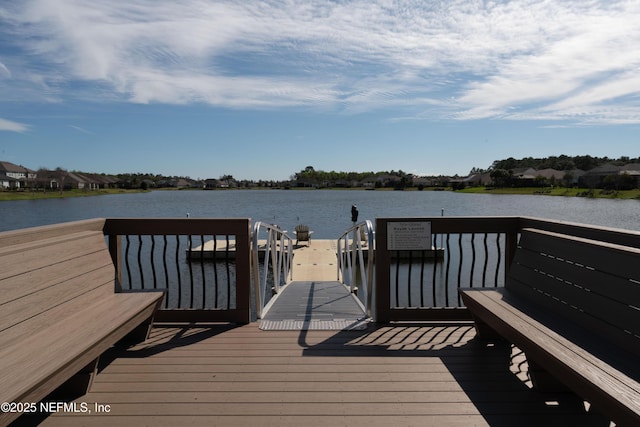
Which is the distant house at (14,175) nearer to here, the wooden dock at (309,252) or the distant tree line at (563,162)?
the wooden dock at (309,252)

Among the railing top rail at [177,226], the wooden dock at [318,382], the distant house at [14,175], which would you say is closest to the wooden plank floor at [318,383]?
the wooden dock at [318,382]

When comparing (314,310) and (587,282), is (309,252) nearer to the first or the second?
(314,310)

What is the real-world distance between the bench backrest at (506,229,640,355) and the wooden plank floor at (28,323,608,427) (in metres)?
0.55

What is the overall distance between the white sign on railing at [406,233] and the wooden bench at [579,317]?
0.85m

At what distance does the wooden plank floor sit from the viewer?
7.88 ft

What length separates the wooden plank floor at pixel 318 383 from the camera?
2400 millimetres

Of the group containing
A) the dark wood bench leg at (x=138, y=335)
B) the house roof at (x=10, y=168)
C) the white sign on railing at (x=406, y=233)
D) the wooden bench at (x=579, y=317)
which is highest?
the house roof at (x=10, y=168)

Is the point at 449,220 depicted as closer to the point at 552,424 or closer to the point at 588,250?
the point at 588,250

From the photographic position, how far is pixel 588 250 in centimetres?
255

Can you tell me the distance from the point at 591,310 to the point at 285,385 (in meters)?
2.00

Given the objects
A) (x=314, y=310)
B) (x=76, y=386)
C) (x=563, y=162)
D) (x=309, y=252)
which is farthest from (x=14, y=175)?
(x=563, y=162)

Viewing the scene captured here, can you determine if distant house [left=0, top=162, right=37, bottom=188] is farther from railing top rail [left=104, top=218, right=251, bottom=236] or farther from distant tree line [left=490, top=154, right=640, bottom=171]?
distant tree line [left=490, top=154, right=640, bottom=171]

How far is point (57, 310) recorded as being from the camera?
2.77 meters

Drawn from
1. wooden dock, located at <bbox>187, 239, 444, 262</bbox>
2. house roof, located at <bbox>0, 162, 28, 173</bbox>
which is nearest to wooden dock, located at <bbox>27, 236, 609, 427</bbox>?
wooden dock, located at <bbox>187, 239, 444, 262</bbox>
